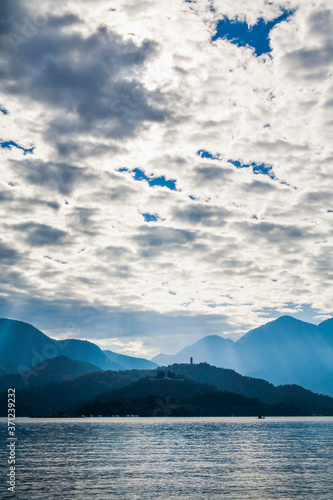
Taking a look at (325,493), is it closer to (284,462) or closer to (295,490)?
(295,490)

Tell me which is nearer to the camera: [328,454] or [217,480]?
[217,480]

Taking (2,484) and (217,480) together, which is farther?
(217,480)

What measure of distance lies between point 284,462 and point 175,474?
3453 cm

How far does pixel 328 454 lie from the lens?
135625 millimetres

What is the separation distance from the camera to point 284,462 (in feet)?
386

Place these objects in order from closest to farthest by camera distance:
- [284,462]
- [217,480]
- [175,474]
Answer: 1. [217,480]
2. [175,474]
3. [284,462]

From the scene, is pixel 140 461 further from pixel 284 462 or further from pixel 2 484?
pixel 2 484

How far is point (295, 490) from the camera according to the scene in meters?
79.2

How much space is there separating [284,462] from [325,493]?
43.6 m

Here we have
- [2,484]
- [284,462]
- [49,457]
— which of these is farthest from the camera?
[49,457]

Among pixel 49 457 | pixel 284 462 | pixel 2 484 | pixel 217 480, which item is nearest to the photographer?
pixel 2 484

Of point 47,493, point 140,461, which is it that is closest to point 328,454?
point 140,461

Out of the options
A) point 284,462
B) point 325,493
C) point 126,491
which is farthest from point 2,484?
point 284,462

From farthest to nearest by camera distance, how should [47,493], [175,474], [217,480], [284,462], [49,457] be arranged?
1. [49,457]
2. [284,462]
3. [175,474]
4. [217,480]
5. [47,493]
